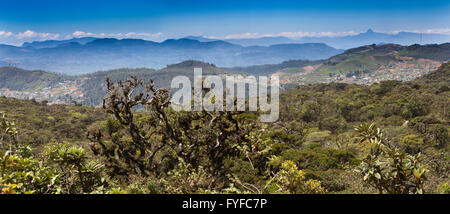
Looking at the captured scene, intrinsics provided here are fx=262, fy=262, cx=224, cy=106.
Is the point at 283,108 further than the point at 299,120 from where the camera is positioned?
Yes

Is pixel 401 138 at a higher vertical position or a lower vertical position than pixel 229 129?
lower

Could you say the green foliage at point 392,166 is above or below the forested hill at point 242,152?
above

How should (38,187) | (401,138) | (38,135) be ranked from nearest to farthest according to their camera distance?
1. (38,187)
2. (401,138)
3. (38,135)

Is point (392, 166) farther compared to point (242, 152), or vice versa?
point (242, 152)

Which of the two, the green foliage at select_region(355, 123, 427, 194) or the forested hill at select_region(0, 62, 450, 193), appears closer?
the green foliage at select_region(355, 123, 427, 194)

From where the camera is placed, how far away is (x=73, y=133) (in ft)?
149

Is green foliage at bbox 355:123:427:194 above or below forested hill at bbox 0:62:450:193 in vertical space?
above

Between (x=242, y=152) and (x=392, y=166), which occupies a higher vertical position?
(x=392, y=166)

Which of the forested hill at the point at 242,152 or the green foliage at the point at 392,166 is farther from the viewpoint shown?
the forested hill at the point at 242,152

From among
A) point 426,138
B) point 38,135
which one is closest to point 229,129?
point 426,138
